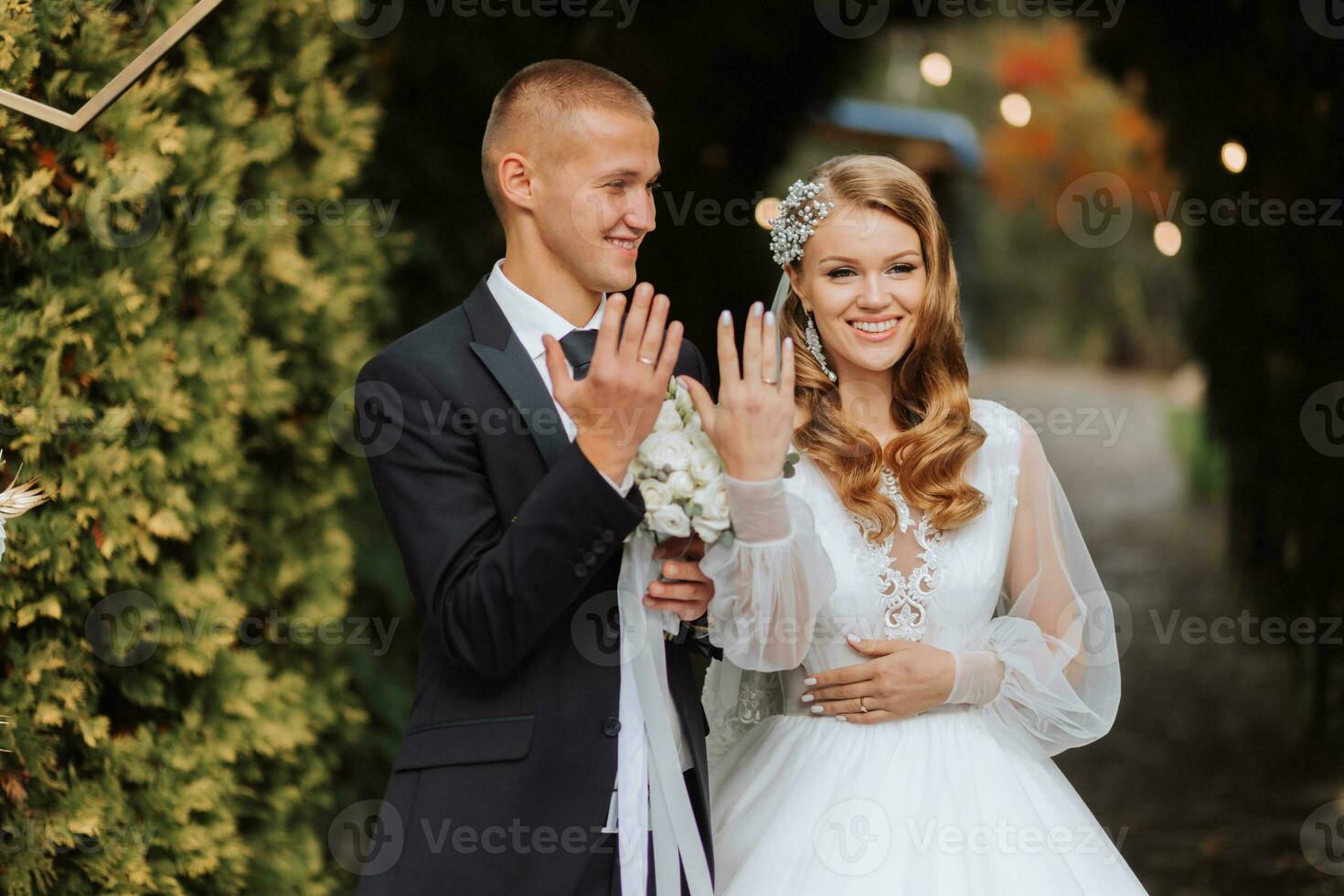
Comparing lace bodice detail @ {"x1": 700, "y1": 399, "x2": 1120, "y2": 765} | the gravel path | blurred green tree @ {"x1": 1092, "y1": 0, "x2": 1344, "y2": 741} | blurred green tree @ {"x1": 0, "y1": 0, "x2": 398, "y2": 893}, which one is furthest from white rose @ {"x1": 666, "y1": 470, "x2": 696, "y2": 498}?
blurred green tree @ {"x1": 1092, "y1": 0, "x2": 1344, "y2": 741}

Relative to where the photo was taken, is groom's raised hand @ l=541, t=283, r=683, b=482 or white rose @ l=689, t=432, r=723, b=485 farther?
white rose @ l=689, t=432, r=723, b=485

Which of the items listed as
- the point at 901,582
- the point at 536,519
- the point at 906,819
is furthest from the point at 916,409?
the point at 536,519

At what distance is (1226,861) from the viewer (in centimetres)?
571

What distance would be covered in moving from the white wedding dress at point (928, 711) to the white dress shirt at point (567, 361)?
0.23 metres

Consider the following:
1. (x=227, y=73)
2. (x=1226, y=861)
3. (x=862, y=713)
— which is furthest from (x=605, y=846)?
(x=1226, y=861)

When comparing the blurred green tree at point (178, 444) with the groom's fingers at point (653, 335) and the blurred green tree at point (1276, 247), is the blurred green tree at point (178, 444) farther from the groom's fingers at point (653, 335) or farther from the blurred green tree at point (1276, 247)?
the blurred green tree at point (1276, 247)

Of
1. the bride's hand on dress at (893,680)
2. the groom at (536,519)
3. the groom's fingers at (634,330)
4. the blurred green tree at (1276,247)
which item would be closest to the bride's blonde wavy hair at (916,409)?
the bride's hand on dress at (893,680)

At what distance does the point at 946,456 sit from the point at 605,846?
115 cm

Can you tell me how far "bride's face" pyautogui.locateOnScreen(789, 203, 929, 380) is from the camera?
2967 millimetres

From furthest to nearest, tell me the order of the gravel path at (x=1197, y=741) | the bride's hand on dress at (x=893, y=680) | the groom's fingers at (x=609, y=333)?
the gravel path at (x=1197, y=741) → the bride's hand on dress at (x=893, y=680) → the groom's fingers at (x=609, y=333)

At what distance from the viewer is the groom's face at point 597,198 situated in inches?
99.3

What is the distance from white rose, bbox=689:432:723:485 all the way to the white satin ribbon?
14 cm

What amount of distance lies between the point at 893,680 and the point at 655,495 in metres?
0.80

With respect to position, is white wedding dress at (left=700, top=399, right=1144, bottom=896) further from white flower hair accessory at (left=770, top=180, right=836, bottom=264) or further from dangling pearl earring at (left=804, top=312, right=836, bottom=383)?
white flower hair accessory at (left=770, top=180, right=836, bottom=264)
